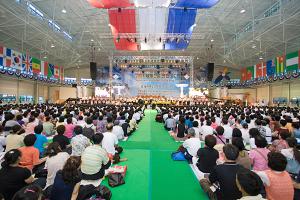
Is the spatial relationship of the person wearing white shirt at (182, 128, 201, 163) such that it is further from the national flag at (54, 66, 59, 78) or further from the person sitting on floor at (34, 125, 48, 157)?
the national flag at (54, 66, 59, 78)

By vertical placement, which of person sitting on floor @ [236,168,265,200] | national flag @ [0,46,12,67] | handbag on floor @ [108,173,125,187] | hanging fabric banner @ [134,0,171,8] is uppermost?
hanging fabric banner @ [134,0,171,8]

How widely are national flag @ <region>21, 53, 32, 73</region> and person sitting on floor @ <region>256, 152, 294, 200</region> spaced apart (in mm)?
24454

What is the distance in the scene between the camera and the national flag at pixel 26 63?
21344 mm

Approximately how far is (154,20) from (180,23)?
248 cm

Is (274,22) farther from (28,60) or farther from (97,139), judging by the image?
(28,60)

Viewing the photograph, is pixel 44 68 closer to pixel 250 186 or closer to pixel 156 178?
pixel 156 178

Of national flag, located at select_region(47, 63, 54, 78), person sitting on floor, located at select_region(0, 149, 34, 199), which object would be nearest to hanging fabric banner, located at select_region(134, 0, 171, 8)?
person sitting on floor, located at select_region(0, 149, 34, 199)

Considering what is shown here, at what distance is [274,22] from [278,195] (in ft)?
59.3

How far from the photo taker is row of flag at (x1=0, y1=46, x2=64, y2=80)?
18611mm

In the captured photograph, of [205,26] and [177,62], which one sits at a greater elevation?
[205,26]

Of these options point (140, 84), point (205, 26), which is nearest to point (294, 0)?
point (205, 26)

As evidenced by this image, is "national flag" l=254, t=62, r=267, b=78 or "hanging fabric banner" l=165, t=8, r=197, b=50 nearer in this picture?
"hanging fabric banner" l=165, t=8, r=197, b=50

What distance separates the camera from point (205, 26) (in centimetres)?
1981

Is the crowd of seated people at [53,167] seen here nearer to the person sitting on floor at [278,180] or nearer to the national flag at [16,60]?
the person sitting on floor at [278,180]
